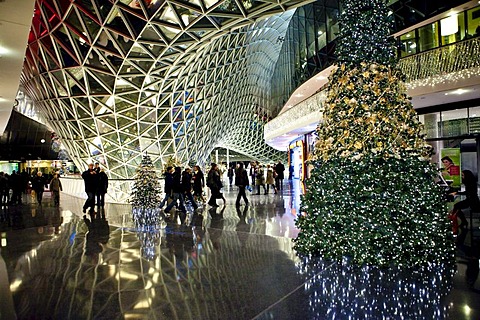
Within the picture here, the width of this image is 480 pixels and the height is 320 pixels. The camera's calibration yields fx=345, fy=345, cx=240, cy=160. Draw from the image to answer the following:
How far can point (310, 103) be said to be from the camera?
63.4 feet

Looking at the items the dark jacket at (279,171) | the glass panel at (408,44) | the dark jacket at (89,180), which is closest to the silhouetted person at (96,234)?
the dark jacket at (89,180)

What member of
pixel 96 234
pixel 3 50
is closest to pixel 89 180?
pixel 96 234

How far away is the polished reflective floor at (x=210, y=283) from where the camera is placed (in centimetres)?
410

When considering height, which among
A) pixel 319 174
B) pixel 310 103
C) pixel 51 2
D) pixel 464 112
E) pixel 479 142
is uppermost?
pixel 51 2

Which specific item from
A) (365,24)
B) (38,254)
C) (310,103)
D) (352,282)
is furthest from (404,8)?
(38,254)

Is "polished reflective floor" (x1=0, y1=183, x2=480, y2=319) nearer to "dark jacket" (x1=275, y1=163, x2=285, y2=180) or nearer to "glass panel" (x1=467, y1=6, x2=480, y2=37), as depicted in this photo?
"glass panel" (x1=467, y1=6, x2=480, y2=37)

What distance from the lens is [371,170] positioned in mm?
6250

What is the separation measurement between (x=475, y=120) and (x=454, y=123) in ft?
2.69

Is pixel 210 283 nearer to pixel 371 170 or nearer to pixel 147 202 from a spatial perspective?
pixel 371 170

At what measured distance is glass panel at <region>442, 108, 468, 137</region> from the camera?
13509 millimetres

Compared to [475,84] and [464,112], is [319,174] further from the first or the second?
[464,112]

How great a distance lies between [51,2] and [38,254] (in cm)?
1293

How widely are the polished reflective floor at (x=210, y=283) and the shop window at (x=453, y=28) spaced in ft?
38.6

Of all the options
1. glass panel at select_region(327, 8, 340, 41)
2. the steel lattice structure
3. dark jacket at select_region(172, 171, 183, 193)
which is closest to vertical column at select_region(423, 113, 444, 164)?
the steel lattice structure
